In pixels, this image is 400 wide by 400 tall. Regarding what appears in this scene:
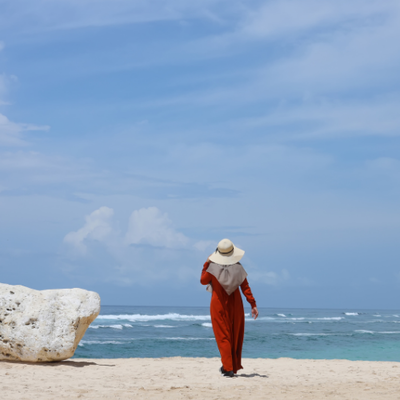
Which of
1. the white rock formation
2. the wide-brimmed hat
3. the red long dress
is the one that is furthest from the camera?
the white rock formation

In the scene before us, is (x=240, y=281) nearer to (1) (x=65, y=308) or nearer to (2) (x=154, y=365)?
(2) (x=154, y=365)

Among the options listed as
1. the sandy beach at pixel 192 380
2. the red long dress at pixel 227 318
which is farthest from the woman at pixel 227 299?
the sandy beach at pixel 192 380

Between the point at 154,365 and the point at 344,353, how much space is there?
1166cm

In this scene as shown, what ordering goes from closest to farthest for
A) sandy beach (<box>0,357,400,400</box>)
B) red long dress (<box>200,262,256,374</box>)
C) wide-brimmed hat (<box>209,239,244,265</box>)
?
sandy beach (<box>0,357,400,400</box>)
red long dress (<box>200,262,256,374</box>)
wide-brimmed hat (<box>209,239,244,265</box>)

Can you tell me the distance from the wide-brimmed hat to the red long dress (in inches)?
7.2

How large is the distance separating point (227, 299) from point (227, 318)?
0.27 metres

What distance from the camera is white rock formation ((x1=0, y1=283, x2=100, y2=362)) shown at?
8.78m

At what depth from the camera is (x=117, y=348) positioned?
69.6ft

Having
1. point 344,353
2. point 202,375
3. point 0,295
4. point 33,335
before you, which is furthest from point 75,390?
point 344,353

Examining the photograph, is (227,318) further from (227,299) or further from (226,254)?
(226,254)

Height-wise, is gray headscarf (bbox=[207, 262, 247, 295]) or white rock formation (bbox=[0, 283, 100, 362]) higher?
gray headscarf (bbox=[207, 262, 247, 295])

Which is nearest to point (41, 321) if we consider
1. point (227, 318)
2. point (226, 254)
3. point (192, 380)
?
point (192, 380)

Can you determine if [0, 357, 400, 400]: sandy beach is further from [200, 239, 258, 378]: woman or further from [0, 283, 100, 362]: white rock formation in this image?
[200, 239, 258, 378]: woman

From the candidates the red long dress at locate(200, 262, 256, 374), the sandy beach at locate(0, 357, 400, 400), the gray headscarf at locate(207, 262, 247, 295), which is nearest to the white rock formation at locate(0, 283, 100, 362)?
the sandy beach at locate(0, 357, 400, 400)
